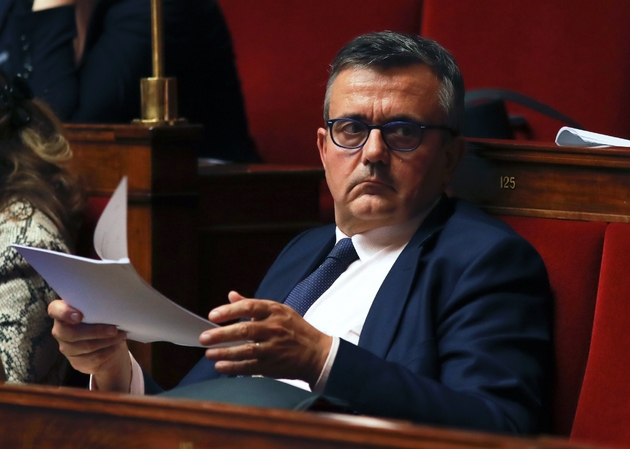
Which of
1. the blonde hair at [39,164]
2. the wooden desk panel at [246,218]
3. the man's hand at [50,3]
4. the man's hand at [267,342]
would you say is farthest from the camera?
the man's hand at [50,3]

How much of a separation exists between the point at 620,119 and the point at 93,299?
1.61m

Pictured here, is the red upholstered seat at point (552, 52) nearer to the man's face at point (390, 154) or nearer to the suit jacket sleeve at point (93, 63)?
the suit jacket sleeve at point (93, 63)

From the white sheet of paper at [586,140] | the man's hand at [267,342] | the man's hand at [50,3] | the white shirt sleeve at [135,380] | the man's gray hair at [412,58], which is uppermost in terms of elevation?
the man's hand at [50,3]

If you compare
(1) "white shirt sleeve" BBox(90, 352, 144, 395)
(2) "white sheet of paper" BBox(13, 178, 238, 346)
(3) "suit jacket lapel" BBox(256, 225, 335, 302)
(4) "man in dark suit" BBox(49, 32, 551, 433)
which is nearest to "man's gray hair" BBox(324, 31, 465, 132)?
(4) "man in dark suit" BBox(49, 32, 551, 433)

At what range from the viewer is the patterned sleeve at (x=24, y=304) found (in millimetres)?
1535

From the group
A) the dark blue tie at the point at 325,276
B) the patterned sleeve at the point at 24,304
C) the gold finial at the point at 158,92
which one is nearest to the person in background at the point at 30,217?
the patterned sleeve at the point at 24,304

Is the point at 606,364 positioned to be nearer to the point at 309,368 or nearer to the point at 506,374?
the point at 506,374

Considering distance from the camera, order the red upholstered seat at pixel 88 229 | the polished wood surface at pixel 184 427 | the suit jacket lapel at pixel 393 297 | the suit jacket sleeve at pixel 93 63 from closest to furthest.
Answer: the polished wood surface at pixel 184 427, the suit jacket lapel at pixel 393 297, the red upholstered seat at pixel 88 229, the suit jacket sleeve at pixel 93 63

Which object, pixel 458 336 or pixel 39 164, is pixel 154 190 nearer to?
pixel 39 164

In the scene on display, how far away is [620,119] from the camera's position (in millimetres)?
2287

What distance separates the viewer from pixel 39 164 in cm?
174

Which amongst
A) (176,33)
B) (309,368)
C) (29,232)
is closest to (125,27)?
(176,33)

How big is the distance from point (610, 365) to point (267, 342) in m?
0.46

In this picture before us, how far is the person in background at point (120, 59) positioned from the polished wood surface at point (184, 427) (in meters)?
1.51
